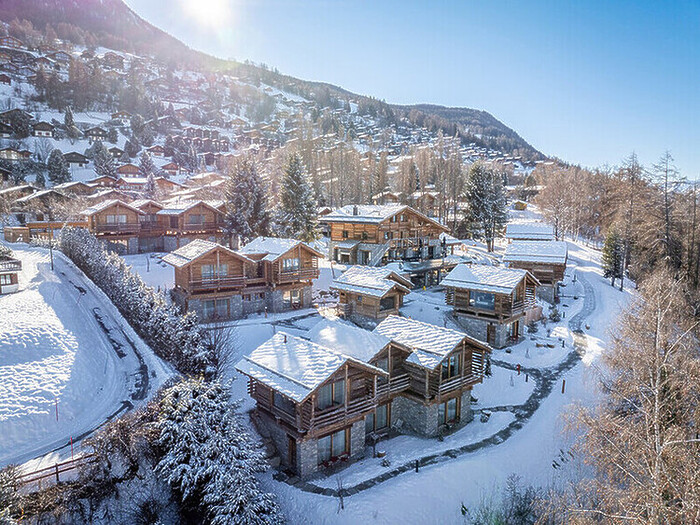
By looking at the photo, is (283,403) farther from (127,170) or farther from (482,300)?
(127,170)

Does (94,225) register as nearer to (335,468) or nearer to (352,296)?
(352,296)

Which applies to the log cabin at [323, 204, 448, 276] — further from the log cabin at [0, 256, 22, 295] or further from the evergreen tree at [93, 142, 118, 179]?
the evergreen tree at [93, 142, 118, 179]

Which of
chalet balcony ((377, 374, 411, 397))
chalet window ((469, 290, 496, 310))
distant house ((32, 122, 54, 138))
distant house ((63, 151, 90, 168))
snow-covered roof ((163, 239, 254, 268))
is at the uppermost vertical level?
distant house ((32, 122, 54, 138))

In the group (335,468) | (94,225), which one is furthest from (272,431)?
(94,225)

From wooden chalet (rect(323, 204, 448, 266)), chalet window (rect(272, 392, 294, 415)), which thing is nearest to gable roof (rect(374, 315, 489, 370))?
chalet window (rect(272, 392, 294, 415))

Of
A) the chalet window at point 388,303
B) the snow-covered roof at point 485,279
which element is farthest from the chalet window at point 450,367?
the snow-covered roof at point 485,279

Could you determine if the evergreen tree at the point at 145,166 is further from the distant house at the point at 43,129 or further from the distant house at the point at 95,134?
the distant house at the point at 43,129
